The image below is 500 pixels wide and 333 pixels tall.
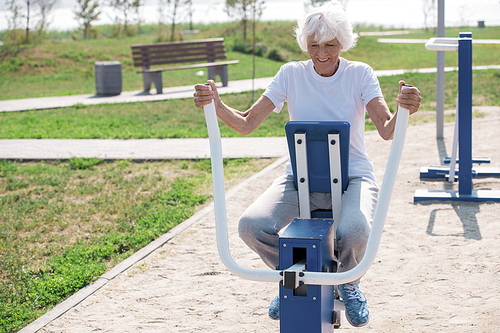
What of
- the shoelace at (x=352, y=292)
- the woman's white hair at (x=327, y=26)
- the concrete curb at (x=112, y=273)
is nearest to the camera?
the shoelace at (x=352, y=292)

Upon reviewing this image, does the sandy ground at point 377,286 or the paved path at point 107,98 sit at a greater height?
the paved path at point 107,98

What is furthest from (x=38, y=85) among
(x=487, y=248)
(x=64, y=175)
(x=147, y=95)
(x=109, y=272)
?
(x=487, y=248)

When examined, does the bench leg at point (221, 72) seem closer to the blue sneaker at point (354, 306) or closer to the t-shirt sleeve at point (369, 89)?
the t-shirt sleeve at point (369, 89)

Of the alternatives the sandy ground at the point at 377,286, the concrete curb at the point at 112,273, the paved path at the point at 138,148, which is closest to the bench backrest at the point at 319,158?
the sandy ground at the point at 377,286

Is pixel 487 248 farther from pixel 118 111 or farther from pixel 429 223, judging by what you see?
pixel 118 111


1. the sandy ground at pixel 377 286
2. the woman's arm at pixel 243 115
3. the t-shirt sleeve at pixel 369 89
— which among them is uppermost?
A: the t-shirt sleeve at pixel 369 89

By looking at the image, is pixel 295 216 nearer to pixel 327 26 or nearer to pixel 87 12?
pixel 327 26

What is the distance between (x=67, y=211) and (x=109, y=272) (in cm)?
149

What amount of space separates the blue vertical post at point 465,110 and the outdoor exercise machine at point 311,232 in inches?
98.2

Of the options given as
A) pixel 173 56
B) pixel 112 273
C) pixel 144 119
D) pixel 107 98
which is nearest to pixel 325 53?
pixel 112 273

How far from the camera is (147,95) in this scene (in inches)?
464

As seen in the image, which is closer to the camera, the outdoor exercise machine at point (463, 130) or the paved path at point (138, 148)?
the outdoor exercise machine at point (463, 130)

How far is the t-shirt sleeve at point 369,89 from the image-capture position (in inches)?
98.7

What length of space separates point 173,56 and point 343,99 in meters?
11.1
